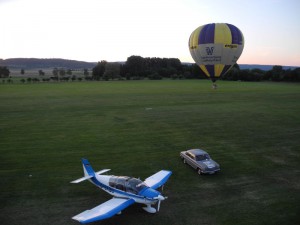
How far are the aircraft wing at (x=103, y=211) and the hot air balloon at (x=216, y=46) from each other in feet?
89.4

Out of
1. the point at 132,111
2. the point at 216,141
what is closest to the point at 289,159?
the point at 216,141

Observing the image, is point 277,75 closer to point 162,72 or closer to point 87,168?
point 162,72

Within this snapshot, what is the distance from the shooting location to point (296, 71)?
373 feet

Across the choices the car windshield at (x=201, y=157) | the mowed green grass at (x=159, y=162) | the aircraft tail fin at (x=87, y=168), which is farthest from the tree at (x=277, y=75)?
the aircraft tail fin at (x=87, y=168)

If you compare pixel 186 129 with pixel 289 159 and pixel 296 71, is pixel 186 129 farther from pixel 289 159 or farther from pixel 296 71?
pixel 296 71

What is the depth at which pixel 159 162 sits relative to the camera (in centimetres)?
2258

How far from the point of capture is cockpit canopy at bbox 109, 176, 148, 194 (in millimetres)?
14867

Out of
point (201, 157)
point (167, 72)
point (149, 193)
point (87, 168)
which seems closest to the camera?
point (149, 193)

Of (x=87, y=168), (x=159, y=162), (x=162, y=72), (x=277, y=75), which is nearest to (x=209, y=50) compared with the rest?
(x=159, y=162)

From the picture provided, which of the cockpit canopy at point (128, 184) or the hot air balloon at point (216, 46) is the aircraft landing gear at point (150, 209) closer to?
the cockpit canopy at point (128, 184)

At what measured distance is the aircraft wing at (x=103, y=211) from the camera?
1282 centimetres

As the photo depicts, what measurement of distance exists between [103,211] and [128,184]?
214 cm

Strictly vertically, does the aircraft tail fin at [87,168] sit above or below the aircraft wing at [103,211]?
above

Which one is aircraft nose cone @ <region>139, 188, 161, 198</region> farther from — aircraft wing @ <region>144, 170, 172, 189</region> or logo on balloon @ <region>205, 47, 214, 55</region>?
logo on balloon @ <region>205, 47, 214, 55</region>
